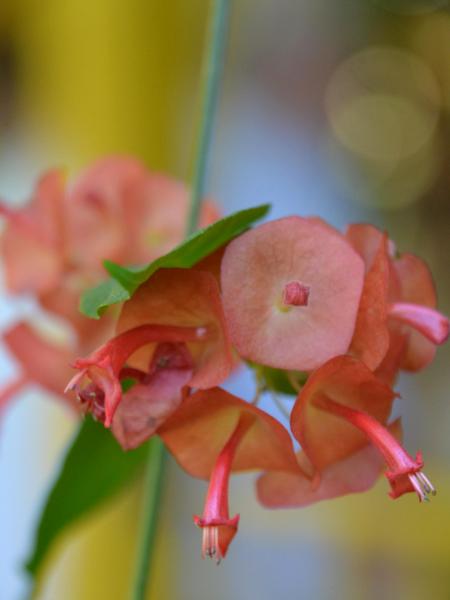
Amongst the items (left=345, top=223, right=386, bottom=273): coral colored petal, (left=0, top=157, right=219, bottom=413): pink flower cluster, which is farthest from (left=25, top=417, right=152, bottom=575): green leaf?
(left=345, top=223, right=386, bottom=273): coral colored petal

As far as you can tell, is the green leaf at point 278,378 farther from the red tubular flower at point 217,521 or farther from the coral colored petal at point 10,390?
the coral colored petal at point 10,390

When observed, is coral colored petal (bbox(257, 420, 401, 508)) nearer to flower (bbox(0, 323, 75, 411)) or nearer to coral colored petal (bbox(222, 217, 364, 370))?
coral colored petal (bbox(222, 217, 364, 370))

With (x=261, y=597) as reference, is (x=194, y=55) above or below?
above

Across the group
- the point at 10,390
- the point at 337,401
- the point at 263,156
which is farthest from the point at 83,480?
the point at 263,156

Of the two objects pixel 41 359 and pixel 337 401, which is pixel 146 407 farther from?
pixel 41 359

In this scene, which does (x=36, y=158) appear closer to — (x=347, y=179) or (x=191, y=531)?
(x=347, y=179)

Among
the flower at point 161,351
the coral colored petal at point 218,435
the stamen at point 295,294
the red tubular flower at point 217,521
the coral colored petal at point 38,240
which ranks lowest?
the red tubular flower at point 217,521

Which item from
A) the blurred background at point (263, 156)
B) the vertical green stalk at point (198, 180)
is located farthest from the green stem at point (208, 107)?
the blurred background at point (263, 156)

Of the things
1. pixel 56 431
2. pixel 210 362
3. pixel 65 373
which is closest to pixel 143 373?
pixel 210 362
